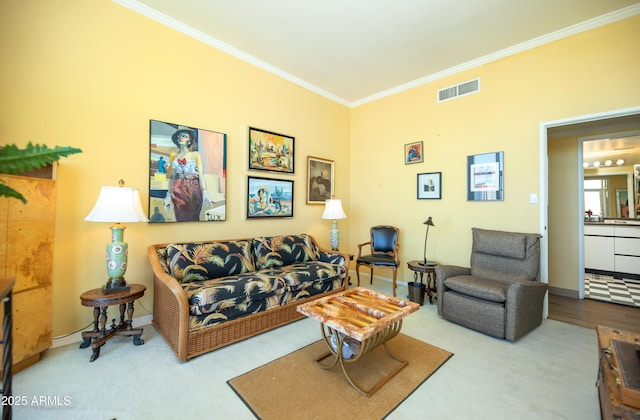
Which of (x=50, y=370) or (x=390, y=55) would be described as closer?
(x=50, y=370)

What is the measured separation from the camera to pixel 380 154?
461 centimetres

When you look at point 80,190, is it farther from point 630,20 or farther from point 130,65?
point 630,20

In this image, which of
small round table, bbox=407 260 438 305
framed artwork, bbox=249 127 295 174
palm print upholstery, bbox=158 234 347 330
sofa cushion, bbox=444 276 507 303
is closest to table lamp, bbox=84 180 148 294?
palm print upholstery, bbox=158 234 347 330

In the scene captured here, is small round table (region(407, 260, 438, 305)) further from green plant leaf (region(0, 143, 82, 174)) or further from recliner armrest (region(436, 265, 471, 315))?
green plant leaf (region(0, 143, 82, 174))

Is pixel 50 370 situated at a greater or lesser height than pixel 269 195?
lesser

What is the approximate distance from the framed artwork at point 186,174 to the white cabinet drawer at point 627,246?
6.46 m

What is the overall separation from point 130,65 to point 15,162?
8.59 feet

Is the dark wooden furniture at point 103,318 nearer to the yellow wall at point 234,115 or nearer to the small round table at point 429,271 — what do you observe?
the yellow wall at point 234,115

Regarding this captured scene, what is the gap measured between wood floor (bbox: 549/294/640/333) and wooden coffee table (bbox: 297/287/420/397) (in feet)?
7.60

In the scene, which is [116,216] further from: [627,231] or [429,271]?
[627,231]

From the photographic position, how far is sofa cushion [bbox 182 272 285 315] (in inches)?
85.2

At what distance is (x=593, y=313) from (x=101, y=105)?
5779 mm

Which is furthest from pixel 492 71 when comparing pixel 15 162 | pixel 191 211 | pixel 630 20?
pixel 15 162

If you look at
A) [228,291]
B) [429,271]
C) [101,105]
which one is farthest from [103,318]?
[429,271]
